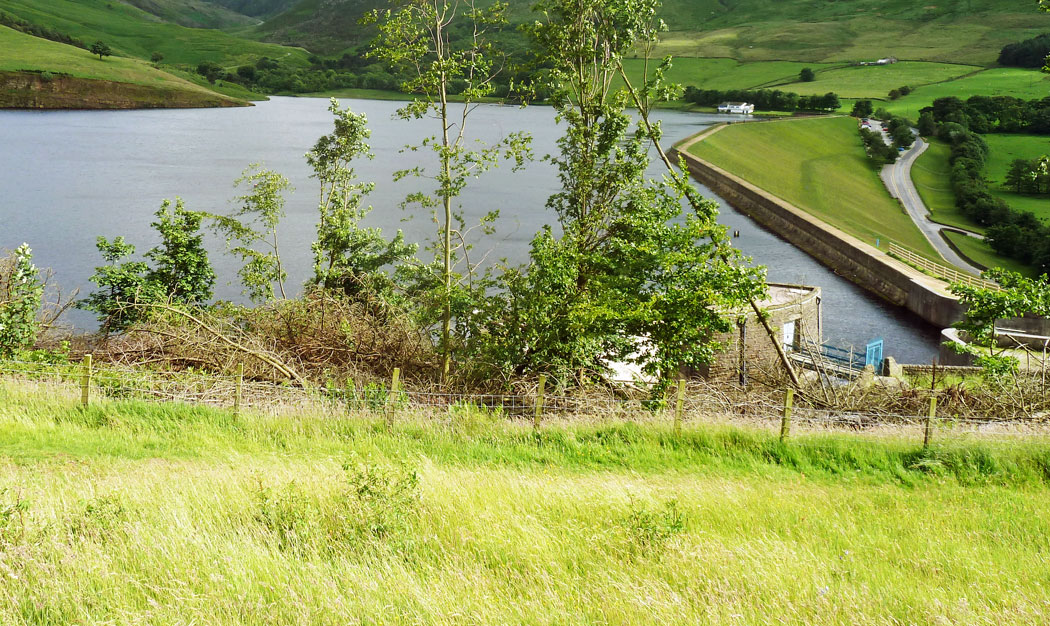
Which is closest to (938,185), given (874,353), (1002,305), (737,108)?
(737,108)

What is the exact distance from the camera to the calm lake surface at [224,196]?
4488 cm

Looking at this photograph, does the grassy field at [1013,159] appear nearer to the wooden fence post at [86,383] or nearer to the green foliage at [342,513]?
the wooden fence post at [86,383]

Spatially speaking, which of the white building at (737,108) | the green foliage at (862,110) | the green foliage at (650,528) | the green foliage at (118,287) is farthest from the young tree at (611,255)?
the white building at (737,108)

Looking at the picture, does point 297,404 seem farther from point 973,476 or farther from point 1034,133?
point 1034,133

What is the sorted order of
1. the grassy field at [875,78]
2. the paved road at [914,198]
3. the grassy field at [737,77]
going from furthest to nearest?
1. the grassy field at [737,77]
2. the grassy field at [875,78]
3. the paved road at [914,198]

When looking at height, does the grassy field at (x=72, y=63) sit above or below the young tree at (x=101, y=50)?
below

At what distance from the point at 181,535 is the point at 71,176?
6708cm

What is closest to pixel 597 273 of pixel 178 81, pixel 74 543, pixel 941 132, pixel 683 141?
pixel 74 543

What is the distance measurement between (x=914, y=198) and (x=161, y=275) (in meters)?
88.0

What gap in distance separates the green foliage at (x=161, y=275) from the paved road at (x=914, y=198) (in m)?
57.2

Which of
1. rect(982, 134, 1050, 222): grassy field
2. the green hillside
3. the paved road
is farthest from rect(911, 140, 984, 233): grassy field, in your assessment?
the green hillside

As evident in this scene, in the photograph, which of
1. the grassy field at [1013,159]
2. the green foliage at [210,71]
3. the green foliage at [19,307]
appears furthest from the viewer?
the green foliage at [210,71]

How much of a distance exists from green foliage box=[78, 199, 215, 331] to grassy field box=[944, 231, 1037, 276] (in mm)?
64230

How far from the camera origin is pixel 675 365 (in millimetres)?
14461
